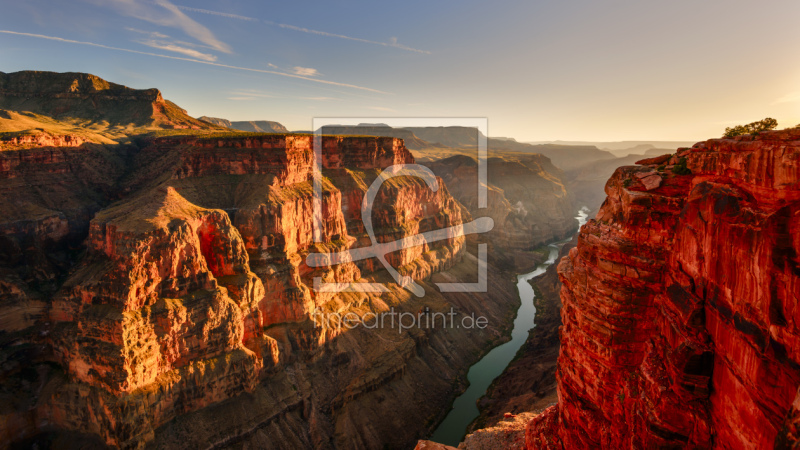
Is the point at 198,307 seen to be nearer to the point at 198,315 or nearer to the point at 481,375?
the point at 198,315

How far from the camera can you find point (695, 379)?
46.3 feet

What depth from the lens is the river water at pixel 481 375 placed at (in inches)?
2064

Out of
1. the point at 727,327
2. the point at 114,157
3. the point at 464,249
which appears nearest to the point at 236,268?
the point at 114,157

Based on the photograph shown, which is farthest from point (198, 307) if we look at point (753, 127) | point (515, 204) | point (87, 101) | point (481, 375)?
point (515, 204)

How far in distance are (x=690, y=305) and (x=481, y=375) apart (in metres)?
55.4

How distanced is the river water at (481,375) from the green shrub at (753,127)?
46992 millimetres

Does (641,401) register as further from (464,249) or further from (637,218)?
(464,249)

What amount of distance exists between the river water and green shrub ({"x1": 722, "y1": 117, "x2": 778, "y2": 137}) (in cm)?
4699

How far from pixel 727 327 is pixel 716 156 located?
233 inches

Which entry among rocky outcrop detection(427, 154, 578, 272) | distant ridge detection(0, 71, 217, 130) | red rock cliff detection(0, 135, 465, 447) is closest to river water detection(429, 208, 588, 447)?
red rock cliff detection(0, 135, 465, 447)

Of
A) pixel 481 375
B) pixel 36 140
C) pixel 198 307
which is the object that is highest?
pixel 36 140

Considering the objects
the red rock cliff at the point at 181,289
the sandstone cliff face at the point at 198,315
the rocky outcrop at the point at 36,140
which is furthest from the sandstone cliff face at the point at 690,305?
the rocky outcrop at the point at 36,140

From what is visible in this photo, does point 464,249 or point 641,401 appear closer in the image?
point 641,401

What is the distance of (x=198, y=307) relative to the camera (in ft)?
143
